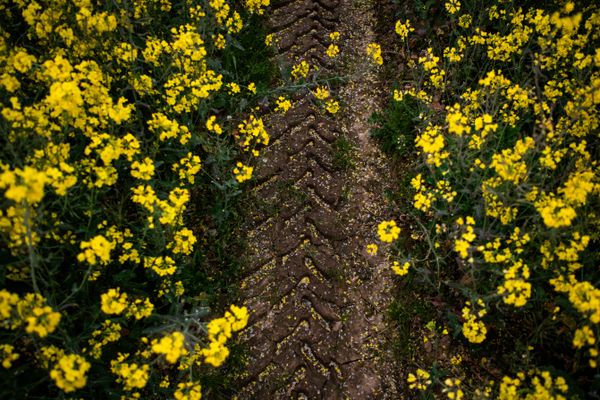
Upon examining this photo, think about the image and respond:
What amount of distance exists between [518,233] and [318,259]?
176 cm

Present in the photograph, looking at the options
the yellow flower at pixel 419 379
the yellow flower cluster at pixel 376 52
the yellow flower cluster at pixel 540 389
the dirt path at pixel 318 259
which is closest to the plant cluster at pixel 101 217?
the dirt path at pixel 318 259

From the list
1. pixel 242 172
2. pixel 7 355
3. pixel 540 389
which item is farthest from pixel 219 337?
pixel 540 389

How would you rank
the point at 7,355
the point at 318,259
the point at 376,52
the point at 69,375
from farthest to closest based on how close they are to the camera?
the point at 376,52 < the point at 318,259 < the point at 7,355 < the point at 69,375

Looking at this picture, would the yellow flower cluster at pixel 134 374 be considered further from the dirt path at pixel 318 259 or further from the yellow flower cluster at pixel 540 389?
the yellow flower cluster at pixel 540 389

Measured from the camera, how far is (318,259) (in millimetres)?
4023

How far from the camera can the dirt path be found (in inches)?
137

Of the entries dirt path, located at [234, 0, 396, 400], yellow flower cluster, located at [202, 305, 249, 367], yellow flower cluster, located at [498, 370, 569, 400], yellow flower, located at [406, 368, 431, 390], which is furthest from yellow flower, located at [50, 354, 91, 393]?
yellow flower cluster, located at [498, 370, 569, 400]

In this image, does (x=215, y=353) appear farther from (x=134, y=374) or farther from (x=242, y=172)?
(x=242, y=172)

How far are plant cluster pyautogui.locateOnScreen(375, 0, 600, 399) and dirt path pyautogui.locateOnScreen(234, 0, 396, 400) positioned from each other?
1.34ft

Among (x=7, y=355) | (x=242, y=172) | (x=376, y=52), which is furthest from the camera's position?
(x=376, y=52)

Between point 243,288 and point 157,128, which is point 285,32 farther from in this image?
point 243,288

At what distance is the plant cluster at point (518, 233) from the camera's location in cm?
293

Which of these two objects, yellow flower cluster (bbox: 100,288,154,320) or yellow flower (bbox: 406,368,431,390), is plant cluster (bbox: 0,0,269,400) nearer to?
yellow flower cluster (bbox: 100,288,154,320)

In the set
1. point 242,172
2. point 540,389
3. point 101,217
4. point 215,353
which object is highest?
point 242,172
